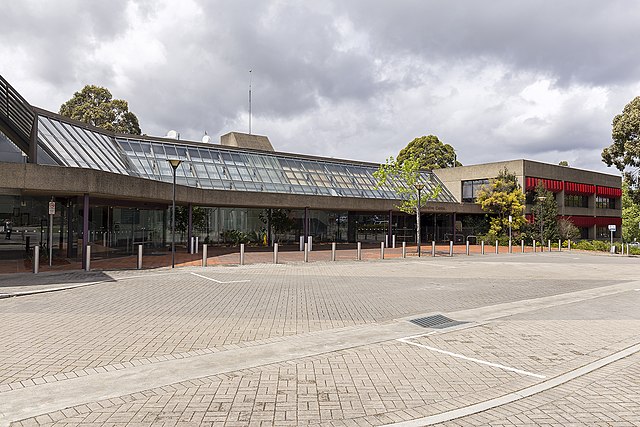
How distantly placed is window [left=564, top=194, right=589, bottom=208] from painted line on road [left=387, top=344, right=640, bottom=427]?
51305 mm

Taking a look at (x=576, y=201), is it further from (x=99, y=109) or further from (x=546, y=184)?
(x=99, y=109)

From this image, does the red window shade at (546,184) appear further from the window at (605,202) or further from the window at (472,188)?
the window at (605,202)

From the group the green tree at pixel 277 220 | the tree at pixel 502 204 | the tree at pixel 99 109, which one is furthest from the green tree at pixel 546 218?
the tree at pixel 99 109

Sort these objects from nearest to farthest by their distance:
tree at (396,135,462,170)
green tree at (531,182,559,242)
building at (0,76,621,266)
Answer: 1. building at (0,76,621,266)
2. green tree at (531,182,559,242)
3. tree at (396,135,462,170)

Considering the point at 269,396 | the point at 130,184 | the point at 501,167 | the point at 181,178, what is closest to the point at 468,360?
the point at 269,396

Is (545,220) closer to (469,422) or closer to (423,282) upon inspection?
(423,282)

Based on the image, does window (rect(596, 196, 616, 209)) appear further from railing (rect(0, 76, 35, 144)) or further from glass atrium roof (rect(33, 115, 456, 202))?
railing (rect(0, 76, 35, 144))

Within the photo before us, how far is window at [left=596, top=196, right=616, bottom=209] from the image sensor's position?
57.5 meters

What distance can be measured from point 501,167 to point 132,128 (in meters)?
43.0

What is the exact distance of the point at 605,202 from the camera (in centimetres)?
5866

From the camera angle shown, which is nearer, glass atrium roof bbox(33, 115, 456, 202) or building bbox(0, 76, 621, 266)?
building bbox(0, 76, 621, 266)

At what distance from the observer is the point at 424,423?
4738 millimetres

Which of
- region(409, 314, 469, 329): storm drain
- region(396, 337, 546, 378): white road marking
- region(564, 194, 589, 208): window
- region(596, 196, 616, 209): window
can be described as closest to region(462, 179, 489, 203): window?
region(564, 194, 589, 208): window

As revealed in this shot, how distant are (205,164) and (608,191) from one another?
52.1 meters
